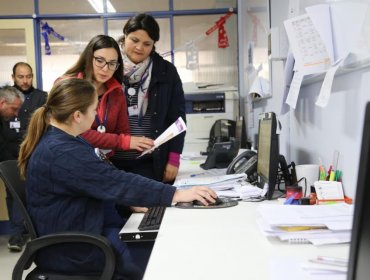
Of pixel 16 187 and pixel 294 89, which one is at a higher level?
pixel 294 89

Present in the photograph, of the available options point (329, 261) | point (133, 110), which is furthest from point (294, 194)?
point (133, 110)

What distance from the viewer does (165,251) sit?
0.89m

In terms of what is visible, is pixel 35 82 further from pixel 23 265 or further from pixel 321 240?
pixel 321 240

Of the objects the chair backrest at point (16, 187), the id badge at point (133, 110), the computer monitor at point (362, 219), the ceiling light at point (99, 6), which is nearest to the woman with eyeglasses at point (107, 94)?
the id badge at point (133, 110)

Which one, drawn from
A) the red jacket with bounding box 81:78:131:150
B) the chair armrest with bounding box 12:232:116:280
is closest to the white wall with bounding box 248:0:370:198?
the chair armrest with bounding box 12:232:116:280

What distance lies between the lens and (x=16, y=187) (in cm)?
128

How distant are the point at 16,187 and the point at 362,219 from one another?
1155 millimetres

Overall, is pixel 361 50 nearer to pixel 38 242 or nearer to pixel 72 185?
pixel 72 185

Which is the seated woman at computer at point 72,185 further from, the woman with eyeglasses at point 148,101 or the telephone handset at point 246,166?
the woman with eyeglasses at point 148,101

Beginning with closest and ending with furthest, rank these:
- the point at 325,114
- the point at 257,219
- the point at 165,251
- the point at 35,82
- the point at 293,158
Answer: the point at 165,251 → the point at 257,219 → the point at 325,114 → the point at 293,158 → the point at 35,82

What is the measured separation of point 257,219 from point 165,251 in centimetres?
37

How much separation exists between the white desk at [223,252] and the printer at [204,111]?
2548 mm

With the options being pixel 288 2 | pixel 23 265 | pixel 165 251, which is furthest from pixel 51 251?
pixel 288 2

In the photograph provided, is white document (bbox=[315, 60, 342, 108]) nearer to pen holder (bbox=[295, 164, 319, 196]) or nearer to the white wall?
the white wall
